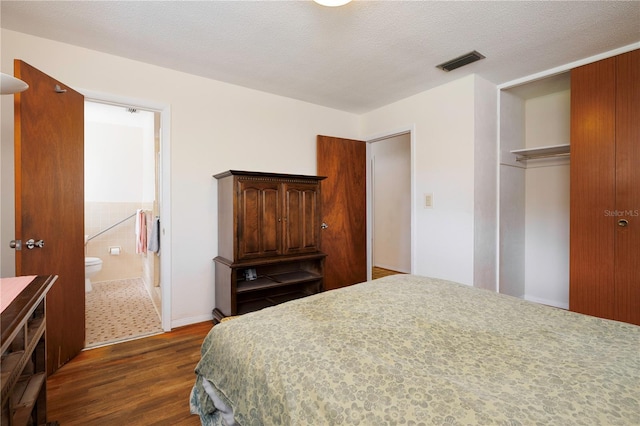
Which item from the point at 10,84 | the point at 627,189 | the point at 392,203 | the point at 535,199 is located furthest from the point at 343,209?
the point at 10,84

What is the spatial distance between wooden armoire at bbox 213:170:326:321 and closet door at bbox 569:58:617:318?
2.46 m

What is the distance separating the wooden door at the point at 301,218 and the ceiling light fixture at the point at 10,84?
1961 mm

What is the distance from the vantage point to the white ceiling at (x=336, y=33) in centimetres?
199

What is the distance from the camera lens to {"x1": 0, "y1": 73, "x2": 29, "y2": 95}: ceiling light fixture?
1.46 m

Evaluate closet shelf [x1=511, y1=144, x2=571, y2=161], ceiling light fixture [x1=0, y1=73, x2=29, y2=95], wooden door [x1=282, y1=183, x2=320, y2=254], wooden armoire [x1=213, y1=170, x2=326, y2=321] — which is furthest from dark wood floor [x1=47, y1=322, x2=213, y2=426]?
closet shelf [x1=511, y1=144, x2=571, y2=161]

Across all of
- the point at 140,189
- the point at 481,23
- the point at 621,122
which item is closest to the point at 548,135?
the point at 621,122

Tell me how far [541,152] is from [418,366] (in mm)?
3489

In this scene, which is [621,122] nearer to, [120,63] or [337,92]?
[337,92]

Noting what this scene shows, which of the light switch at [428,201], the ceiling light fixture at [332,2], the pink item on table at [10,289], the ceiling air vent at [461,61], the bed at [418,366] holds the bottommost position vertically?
the bed at [418,366]

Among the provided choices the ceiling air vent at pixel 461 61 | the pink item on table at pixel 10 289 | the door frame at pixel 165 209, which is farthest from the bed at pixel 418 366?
the ceiling air vent at pixel 461 61

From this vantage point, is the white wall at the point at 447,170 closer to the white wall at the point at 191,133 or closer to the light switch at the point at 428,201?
the light switch at the point at 428,201

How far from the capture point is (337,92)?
11.4 feet

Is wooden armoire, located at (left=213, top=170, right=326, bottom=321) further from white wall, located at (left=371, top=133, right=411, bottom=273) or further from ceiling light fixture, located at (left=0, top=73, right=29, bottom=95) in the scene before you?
white wall, located at (left=371, top=133, right=411, bottom=273)

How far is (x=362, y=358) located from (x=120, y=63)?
3.14 metres
